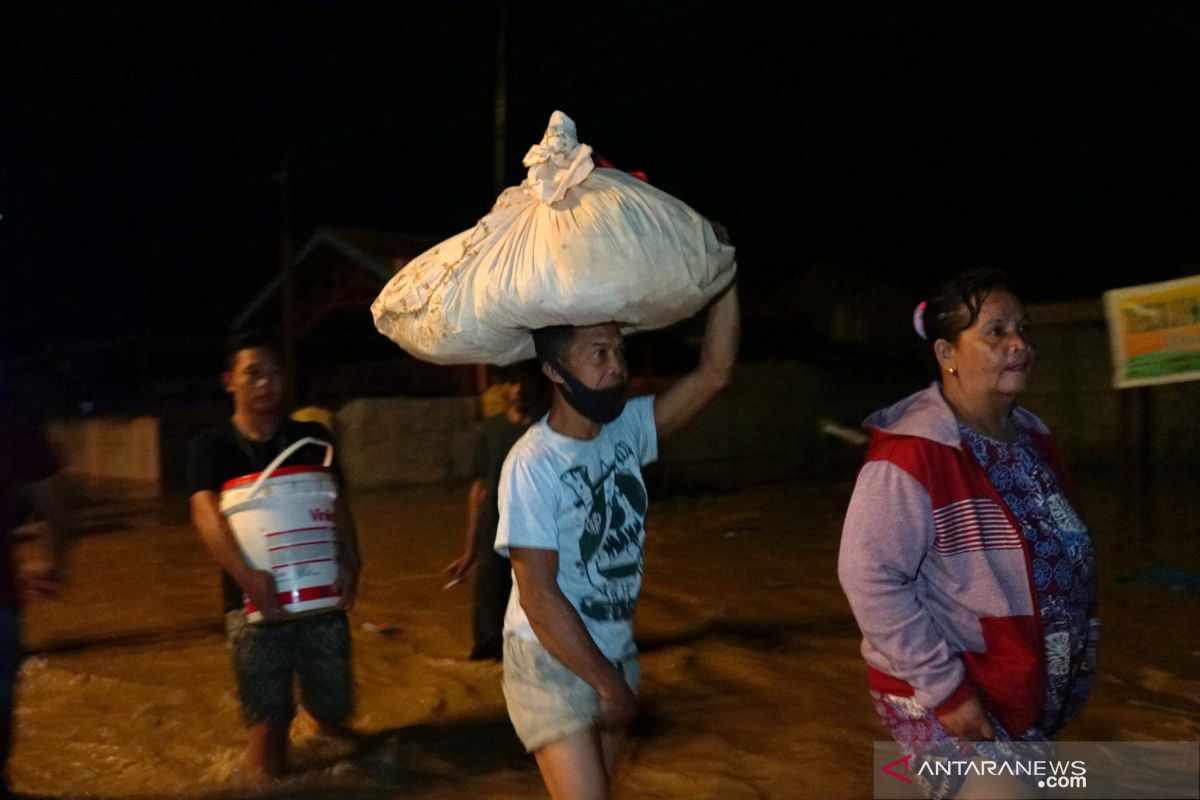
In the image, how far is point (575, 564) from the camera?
2.63m

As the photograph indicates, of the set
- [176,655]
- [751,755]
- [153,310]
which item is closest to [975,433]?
[751,755]

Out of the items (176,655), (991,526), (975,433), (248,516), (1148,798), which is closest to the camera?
(1148,798)

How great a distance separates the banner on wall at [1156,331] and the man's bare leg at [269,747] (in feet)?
17.0

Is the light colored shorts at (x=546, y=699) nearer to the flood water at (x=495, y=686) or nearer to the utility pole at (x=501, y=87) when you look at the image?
the flood water at (x=495, y=686)

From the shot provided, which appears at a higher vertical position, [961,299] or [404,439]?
[961,299]

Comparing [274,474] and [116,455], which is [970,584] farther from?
[116,455]

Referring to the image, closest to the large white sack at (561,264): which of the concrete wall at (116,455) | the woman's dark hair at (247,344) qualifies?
the woman's dark hair at (247,344)

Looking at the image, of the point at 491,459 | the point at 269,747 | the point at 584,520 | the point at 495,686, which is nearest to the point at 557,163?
the point at 584,520

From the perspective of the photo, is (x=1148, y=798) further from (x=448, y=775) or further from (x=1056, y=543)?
(x=448, y=775)

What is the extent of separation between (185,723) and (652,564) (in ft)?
15.5

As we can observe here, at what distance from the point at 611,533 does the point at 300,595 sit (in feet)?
5.72

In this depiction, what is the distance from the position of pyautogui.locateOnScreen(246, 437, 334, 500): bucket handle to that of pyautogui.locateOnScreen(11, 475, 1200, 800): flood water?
1.36 m

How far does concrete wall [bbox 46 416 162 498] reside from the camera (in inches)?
747

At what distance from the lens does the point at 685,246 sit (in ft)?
8.51
